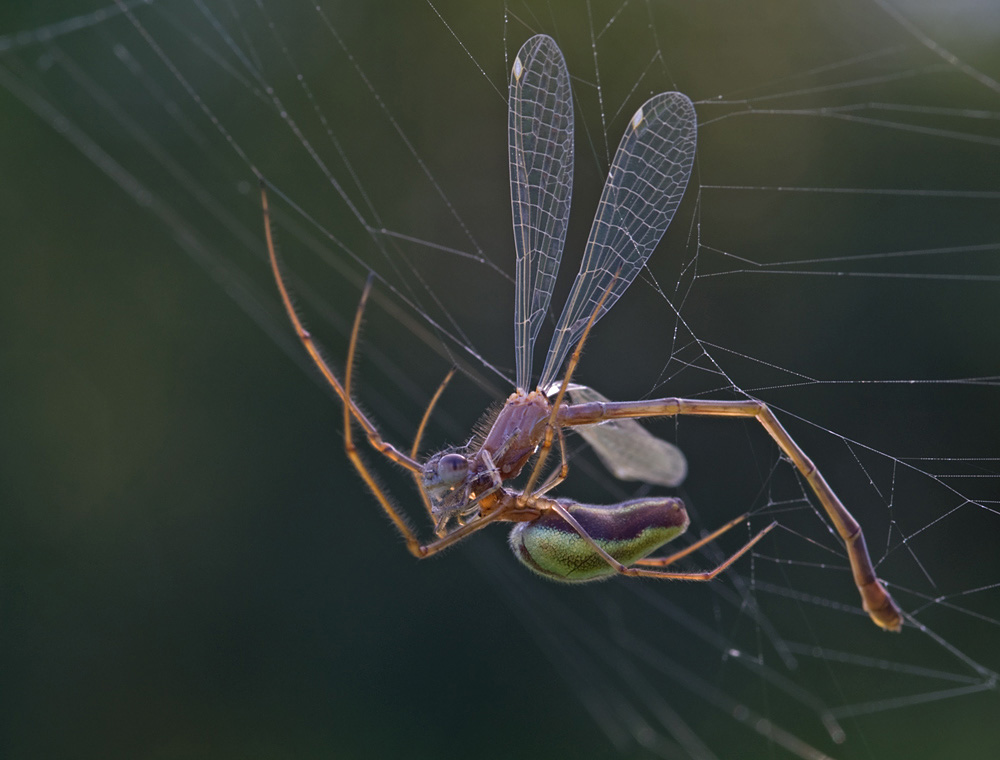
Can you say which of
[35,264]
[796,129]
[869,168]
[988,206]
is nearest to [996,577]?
[988,206]

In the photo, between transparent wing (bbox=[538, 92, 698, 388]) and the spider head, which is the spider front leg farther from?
transparent wing (bbox=[538, 92, 698, 388])

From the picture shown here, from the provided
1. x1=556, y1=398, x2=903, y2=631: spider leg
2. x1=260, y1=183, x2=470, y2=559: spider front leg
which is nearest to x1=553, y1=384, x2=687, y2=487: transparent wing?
x1=556, y1=398, x2=903, y2=631: spider leg

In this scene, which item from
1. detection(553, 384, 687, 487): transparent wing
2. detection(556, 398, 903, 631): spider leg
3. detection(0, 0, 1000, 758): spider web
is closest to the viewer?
detection(556, 398, 903, 631): spider leg

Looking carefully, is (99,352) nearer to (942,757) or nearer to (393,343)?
(393,343)

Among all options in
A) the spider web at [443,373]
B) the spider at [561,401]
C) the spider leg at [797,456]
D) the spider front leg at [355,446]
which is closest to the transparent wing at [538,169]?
the spider at [561,401]

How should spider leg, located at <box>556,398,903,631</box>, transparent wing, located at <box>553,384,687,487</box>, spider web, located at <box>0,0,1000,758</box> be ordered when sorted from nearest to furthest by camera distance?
spider leg, located at <box>556,398,903,631</box> → transparent wing, located at <box>553,384,687,487</box> → spider web, located at <box>0,0,1000,758</box>

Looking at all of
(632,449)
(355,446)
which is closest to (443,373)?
(632,449)
